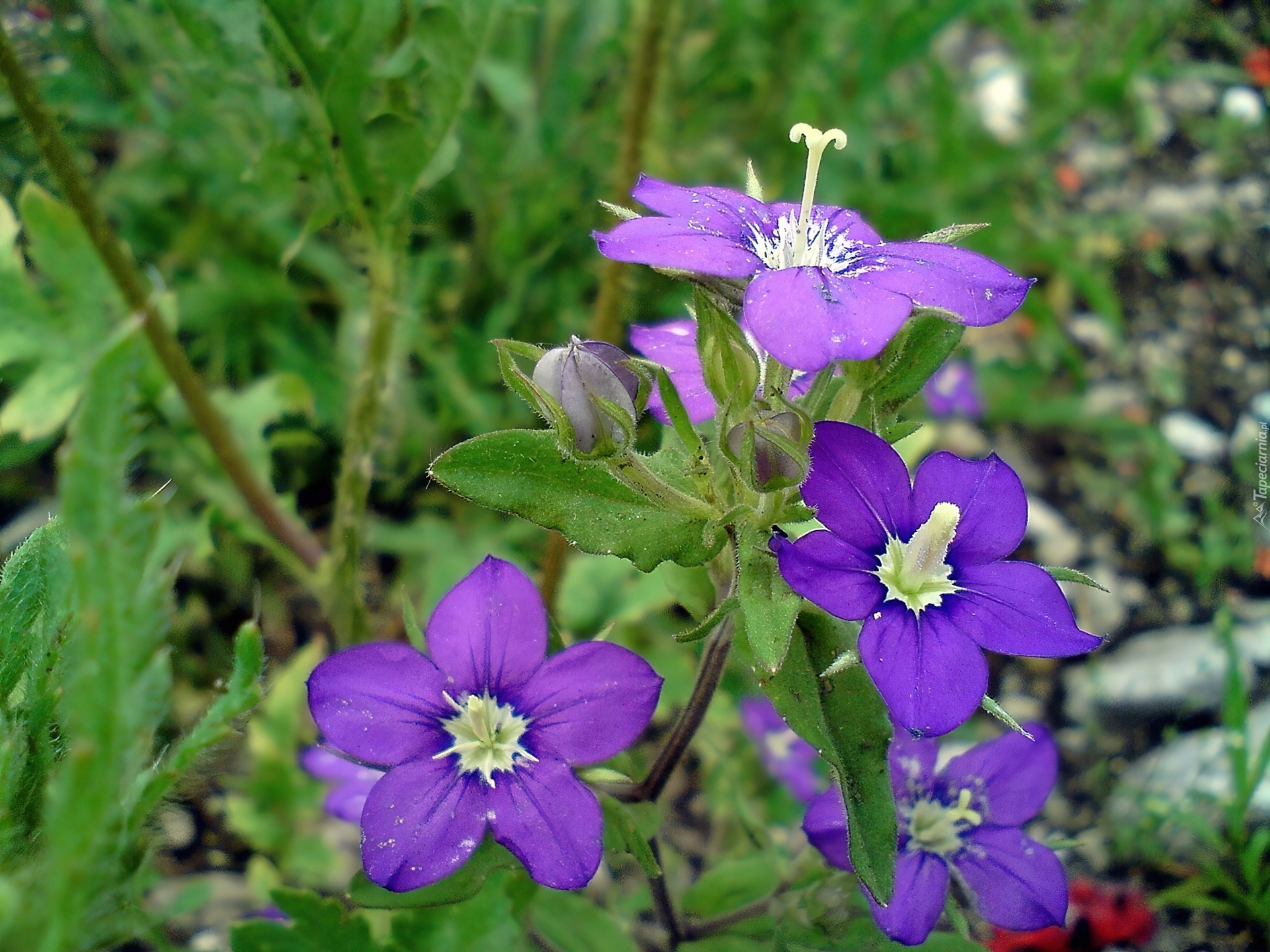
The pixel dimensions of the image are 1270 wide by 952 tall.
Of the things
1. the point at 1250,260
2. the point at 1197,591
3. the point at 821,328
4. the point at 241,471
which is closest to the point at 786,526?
the point at 821,328

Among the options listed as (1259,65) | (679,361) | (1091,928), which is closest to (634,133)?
(679,361)

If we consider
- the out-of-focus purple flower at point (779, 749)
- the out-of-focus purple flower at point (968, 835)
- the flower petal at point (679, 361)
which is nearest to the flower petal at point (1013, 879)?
the out-of-focus purple flower at point (968, 835)

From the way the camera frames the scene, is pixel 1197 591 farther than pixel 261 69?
Yes

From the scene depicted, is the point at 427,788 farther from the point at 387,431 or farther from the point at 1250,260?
the point at 1250,260

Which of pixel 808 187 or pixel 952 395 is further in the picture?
pixel 952 395

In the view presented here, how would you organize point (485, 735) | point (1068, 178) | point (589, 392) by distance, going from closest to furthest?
1. point (589, 392)
2. point (485, 735)
3. point (1068, 178)

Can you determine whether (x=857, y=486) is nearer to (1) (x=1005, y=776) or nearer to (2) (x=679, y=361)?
(2) (x=679, y=361)
